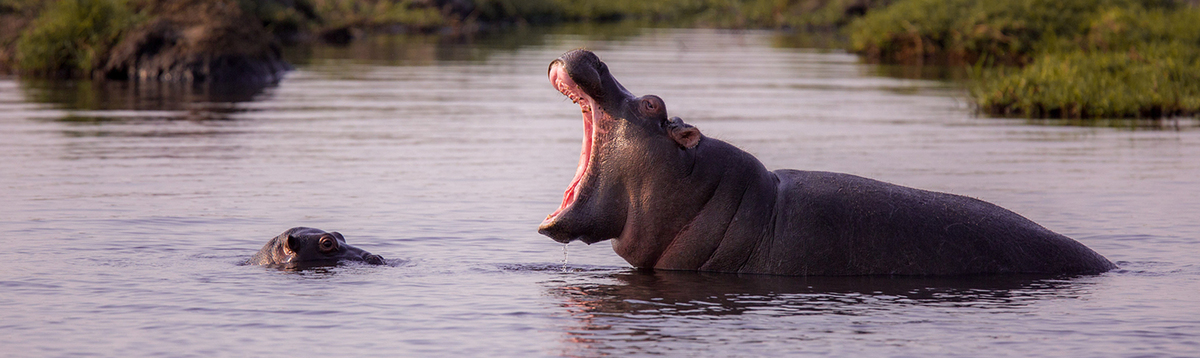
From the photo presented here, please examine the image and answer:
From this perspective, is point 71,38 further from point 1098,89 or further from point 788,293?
point 788,293

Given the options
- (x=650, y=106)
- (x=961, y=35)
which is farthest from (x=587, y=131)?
(x=961, y=35)

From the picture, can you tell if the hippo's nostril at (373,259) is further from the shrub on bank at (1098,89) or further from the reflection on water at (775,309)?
the shrub on bank at (1098,89)

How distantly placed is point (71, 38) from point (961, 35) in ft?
73.3

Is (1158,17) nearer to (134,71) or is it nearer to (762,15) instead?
(134,71)

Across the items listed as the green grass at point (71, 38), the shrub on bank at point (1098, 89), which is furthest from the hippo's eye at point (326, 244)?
the green grass at point (71, 38)

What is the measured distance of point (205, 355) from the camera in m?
6.97

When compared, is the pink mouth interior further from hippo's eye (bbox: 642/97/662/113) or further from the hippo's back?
the hippo's back

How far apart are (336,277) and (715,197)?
2373 mm

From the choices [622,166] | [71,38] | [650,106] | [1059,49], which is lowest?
[622,166]

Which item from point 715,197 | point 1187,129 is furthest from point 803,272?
point 1187,129

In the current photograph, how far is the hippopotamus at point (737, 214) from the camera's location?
8391 millimetres

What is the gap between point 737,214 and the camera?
28.3ft

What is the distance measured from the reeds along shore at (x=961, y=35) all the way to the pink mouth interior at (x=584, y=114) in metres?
15.1

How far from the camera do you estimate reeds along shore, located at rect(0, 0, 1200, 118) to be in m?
22.6
